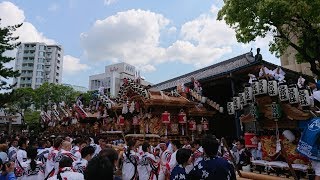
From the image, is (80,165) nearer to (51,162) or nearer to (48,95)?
(51,162)

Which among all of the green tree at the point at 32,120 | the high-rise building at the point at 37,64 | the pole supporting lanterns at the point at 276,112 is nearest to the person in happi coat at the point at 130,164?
the pole supporting lanterns at the point at 276,112

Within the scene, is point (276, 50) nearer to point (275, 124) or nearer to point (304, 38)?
→ point (304, 38)

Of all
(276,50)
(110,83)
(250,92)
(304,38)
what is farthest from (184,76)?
(110,83)

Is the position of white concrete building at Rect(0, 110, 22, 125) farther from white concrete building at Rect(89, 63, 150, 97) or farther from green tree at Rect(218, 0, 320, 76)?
green tree at Rect(218, 0, 320, 76)

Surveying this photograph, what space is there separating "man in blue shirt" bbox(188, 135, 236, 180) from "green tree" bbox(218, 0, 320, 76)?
12.8m

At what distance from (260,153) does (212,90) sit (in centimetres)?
1134

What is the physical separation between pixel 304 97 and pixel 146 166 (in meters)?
5.28

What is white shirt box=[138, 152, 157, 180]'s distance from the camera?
23.9 ft

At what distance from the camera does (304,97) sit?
821cm

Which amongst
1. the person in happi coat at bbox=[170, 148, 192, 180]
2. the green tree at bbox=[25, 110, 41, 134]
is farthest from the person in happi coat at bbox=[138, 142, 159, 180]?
the green tree at bbox=[25, 110, 41, 134]

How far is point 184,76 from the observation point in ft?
99.9

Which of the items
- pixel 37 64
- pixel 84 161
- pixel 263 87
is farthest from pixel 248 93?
pixel 37 64

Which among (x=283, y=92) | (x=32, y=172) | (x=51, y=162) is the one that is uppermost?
(x=283, y=92)

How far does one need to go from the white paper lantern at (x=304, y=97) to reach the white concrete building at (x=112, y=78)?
75.6 m
